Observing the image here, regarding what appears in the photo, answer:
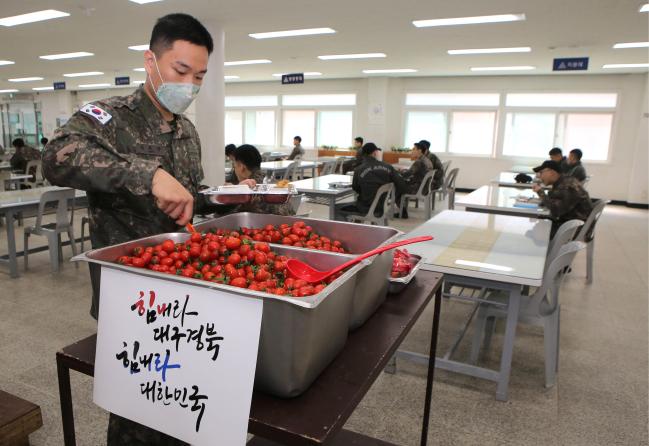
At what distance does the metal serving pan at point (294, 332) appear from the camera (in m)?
0.60

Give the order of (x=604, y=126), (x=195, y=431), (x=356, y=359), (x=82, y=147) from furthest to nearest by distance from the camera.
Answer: (x=604, y=126) < (x=82, y=147) < (x=356, y=359) < (x=195, y=431)

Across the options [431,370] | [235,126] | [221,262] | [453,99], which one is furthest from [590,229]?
[235,126]

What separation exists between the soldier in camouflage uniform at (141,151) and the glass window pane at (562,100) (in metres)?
10.0

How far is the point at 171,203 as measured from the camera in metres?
0.85

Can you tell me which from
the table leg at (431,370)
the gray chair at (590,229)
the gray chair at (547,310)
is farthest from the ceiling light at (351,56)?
the table leg at (431,370)

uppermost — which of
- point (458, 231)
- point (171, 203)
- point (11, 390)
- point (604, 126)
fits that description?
A: point (604, 126)

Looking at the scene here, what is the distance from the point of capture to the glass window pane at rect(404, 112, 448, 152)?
1070 cm

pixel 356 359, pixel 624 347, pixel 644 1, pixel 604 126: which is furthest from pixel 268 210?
pixel 604 126

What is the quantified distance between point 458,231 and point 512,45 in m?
5.11

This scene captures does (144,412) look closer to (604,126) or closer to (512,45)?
(512,45)

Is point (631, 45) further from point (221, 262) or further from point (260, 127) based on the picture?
point (260, 127)

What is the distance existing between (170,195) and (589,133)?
10697 mm

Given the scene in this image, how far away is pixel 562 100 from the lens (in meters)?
9.52

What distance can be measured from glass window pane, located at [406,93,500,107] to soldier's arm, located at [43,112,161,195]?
10.4 m
